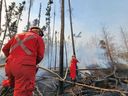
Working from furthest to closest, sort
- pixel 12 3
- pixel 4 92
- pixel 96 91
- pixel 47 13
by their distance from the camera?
1. pixel 47 13
2. pixel 12 3
3. pixel 96 91
4. pixel 4 92

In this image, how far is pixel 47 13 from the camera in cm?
4753

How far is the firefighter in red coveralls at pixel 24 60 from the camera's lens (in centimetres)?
442

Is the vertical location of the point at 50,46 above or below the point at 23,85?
above

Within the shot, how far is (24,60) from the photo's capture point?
448 centimetres

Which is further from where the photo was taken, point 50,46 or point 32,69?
point 50,46

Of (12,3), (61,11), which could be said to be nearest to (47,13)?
(12,3)

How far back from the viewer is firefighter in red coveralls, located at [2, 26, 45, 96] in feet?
14.5

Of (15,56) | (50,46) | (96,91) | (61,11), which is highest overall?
(50,46)

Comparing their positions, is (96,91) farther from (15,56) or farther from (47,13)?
(47,13)

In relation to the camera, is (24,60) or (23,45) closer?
(24,60)

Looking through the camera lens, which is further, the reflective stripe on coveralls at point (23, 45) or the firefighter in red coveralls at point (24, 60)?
the reflective stripe on coveralls at point (23, 45)

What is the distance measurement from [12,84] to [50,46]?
65.3 metres

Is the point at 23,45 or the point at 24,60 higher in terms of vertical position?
the point at 23,45

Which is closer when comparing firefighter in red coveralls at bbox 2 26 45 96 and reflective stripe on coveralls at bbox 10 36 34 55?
firefighter in red coveralls at bbox 2 26 45 96
